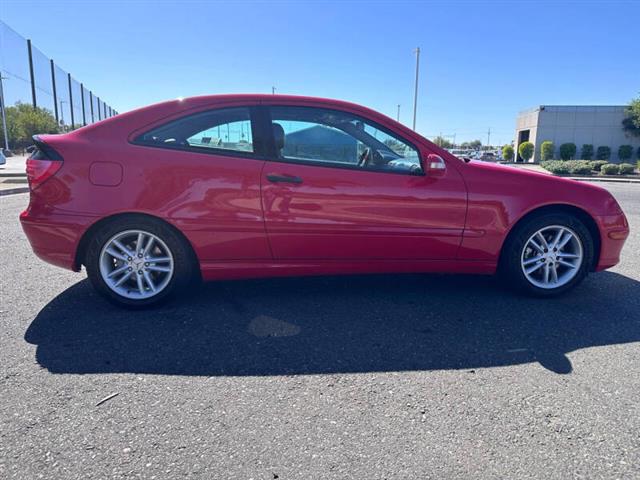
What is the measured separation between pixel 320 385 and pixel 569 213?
2665 mm

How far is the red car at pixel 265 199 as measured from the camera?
124 inches

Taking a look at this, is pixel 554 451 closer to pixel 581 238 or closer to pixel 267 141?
pixel 581 238

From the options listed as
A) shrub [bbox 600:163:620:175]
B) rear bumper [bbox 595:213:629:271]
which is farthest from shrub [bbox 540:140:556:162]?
rear bumper [bbox 595:213:629:271]

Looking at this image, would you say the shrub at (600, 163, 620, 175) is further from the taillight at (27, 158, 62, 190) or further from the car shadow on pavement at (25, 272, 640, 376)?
the taillight at (27, 158, 62, 190)

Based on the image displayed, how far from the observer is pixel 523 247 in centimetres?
354

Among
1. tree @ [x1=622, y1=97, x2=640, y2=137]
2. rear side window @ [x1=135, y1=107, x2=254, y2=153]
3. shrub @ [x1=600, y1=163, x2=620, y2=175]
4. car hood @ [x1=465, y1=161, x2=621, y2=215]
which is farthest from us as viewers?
tree @ [x1=622, y1=97, x2=640, y2=137]

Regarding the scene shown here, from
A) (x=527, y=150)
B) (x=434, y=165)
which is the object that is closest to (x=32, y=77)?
(x=527, y=150)

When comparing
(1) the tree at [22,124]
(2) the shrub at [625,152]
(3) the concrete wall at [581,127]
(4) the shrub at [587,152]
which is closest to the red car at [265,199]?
(4) the shrub at [587,152]

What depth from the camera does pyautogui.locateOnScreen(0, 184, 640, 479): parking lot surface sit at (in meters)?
1.80

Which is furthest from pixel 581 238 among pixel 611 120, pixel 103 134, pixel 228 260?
pixel 611 120

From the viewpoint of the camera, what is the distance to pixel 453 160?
135 inches

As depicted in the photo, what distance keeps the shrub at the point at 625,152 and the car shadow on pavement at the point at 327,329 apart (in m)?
43.4

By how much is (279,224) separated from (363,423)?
1.66m

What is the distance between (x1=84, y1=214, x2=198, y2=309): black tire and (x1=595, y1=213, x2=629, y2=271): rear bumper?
3.42 metres
